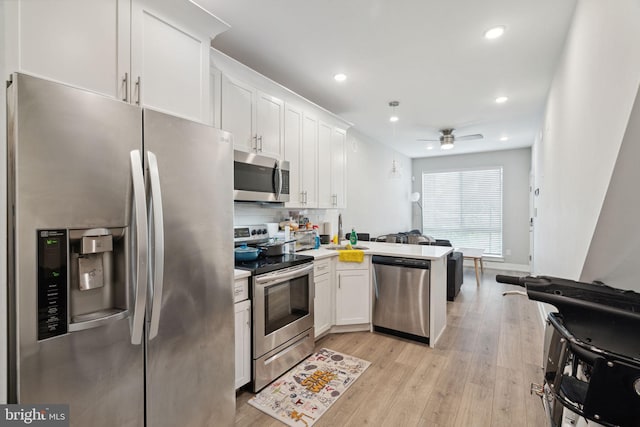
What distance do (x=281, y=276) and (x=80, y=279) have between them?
52.4 inches

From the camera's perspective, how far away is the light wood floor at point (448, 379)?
6.25 ft

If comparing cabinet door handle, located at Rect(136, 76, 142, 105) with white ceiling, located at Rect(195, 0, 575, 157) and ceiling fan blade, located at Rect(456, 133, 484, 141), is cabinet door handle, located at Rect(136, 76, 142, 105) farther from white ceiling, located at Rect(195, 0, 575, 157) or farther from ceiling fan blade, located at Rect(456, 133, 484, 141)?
ceiling fan blade, located at Rect(456, 133, 484, 141)

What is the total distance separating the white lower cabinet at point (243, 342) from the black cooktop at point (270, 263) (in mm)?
243

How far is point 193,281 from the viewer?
4.96 feet

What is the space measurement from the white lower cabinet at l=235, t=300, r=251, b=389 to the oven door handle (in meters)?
0.18

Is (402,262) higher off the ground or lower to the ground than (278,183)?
lower

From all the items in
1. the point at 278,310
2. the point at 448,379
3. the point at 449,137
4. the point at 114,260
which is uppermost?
the point at 449,137

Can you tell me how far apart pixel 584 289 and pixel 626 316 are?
0.19 metres

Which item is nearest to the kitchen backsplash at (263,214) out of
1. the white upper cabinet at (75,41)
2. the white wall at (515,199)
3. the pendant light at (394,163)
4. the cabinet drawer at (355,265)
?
the cabinet drawer at (355,265)

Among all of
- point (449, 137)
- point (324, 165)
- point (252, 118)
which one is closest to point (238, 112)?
point (252, 118)

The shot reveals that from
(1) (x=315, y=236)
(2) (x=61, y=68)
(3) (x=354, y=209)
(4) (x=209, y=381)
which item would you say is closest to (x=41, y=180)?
(2) (x=61, y=68)

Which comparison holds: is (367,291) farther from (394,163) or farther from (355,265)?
(394,163)

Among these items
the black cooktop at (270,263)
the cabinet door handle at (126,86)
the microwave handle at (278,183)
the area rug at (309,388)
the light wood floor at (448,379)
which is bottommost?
the light wood floor at (448,379)

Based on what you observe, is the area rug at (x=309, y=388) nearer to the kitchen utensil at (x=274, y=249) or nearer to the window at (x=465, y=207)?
the kitchen utensil at (x=274, y=249)
